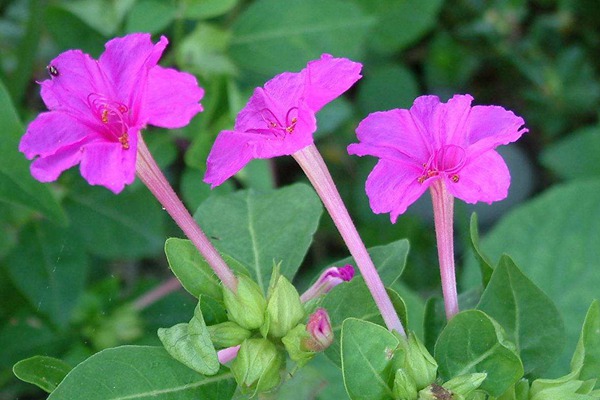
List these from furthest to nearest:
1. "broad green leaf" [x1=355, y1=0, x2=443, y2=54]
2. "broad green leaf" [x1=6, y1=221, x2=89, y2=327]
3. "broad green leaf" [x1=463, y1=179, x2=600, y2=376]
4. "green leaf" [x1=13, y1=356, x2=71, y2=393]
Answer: "broad green leaf" [x1=355, y1=0, x2=443, y2=54]
"broad green leaf" [x1=463, y1=179, x2=600, y2=376]
"broad green leaf" [x1=6, y1=221, x2=89, y2=327]
"green leaf" [x1=13, y1=356, x2=71, y2=393]

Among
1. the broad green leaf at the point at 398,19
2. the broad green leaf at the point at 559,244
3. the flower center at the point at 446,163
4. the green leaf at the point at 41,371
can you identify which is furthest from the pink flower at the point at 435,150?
the broad green leaf at the point at 398,19

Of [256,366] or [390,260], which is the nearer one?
[256,366]

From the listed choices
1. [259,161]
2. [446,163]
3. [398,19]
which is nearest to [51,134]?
[446,163]

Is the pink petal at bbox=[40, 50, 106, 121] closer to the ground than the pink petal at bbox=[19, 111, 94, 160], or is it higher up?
higher up

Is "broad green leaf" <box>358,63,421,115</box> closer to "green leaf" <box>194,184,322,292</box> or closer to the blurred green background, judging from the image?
the blurred green background

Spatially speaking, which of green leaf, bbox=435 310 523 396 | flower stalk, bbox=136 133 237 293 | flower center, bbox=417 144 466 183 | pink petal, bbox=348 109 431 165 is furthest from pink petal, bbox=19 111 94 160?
green leaf, bbox=435 310 523 396

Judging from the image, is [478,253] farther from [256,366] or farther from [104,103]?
[104,103]

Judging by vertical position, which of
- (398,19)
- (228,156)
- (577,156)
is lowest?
(577,156)
